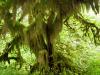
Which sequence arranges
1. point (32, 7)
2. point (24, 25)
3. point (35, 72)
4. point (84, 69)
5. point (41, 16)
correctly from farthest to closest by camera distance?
point (84, 69), point (35, 72), point (24, 25), point (41, 16), point (32, 7)

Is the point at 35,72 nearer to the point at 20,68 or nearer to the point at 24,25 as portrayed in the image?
the point at 20,68

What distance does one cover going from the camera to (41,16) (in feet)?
16.6

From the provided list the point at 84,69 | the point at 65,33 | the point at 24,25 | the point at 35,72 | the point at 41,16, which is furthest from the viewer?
the point at 65,33

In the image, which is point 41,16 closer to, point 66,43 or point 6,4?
point 6,4

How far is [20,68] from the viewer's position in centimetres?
617

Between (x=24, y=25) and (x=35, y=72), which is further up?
(x=24, y=25)

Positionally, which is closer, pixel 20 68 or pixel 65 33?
pixel 20 68

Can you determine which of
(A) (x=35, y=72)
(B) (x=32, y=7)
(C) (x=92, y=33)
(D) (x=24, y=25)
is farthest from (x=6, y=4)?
(C) (x=92, y=33)

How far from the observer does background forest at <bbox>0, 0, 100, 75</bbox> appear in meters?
4.76

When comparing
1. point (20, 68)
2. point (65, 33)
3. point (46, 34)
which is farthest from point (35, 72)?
point (65, 33)

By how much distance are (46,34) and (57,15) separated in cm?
65

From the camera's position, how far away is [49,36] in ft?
18.8

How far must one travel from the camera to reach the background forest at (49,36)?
4.76 metres

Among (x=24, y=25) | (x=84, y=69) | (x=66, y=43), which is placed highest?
(x=24, y=25)
